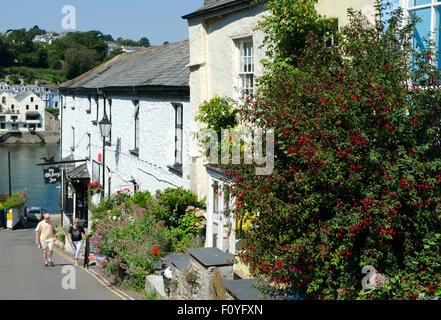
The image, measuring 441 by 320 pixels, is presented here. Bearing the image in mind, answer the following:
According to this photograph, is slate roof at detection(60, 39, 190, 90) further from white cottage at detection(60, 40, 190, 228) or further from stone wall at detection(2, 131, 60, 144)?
stone wall at detection(2, 131, 60, 144)

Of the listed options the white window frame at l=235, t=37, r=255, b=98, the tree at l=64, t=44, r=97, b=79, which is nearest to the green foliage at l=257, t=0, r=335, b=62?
the white window frame at l=235, t=37, r=255, b=98

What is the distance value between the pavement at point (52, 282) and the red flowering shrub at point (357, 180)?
210 inches

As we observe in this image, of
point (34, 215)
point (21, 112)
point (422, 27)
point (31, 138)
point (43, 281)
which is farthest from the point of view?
point (21, 112)

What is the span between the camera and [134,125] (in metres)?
18.7

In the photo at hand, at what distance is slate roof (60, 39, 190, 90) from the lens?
16188 millimetres

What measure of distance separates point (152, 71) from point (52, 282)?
9297mm

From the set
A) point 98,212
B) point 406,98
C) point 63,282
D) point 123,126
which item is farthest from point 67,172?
point 406,98

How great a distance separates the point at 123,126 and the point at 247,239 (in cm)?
1409

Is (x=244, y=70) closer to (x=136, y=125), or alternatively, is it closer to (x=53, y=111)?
(x=136, y=125)

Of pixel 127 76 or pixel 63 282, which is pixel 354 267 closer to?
pixel 63 282

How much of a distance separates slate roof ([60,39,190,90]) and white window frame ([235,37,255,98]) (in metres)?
2.97

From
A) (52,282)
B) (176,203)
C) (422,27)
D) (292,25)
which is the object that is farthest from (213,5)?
(52,282)

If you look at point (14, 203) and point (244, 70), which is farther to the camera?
point (14, 203)
